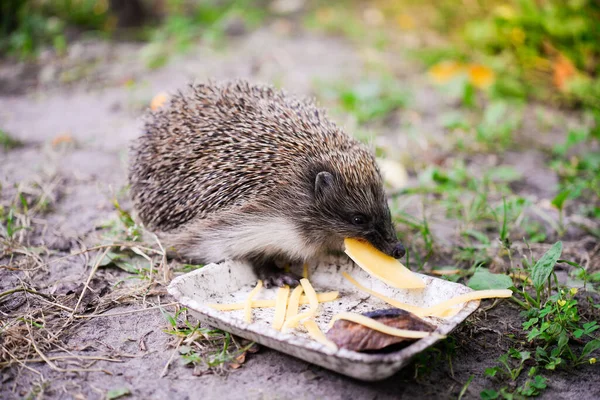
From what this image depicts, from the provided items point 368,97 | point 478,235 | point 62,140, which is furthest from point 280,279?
point 368,97

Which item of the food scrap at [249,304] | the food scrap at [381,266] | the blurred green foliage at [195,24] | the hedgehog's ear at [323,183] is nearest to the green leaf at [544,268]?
the food scrap at [381,266]

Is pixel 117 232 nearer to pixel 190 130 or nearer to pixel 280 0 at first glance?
pixel 190 130

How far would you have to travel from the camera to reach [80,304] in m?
3.30

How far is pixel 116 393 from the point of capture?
2625 millimetres

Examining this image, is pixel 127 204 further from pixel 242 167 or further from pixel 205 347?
pixel 205 347

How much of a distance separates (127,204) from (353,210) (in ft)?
6.52

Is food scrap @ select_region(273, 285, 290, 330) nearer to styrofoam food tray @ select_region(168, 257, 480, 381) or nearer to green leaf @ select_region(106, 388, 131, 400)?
styrofoam food tray @ select_region(168, 257, 480, 381)

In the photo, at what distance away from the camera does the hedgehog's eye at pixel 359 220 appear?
11.3 ft

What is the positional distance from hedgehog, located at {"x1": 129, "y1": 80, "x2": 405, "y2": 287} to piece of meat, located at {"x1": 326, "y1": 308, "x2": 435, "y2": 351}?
704mm

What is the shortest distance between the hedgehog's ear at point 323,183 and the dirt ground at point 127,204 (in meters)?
1.04

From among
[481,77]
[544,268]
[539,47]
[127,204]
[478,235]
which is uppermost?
[539,47]

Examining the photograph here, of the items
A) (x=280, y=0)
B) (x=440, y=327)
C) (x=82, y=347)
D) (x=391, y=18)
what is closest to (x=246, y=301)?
(x=82, y=347)

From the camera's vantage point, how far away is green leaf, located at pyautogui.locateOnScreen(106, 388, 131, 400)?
261cm

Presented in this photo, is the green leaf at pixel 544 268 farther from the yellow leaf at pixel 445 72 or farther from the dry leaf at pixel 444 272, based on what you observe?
the yellow leaf at pixel 445 72
